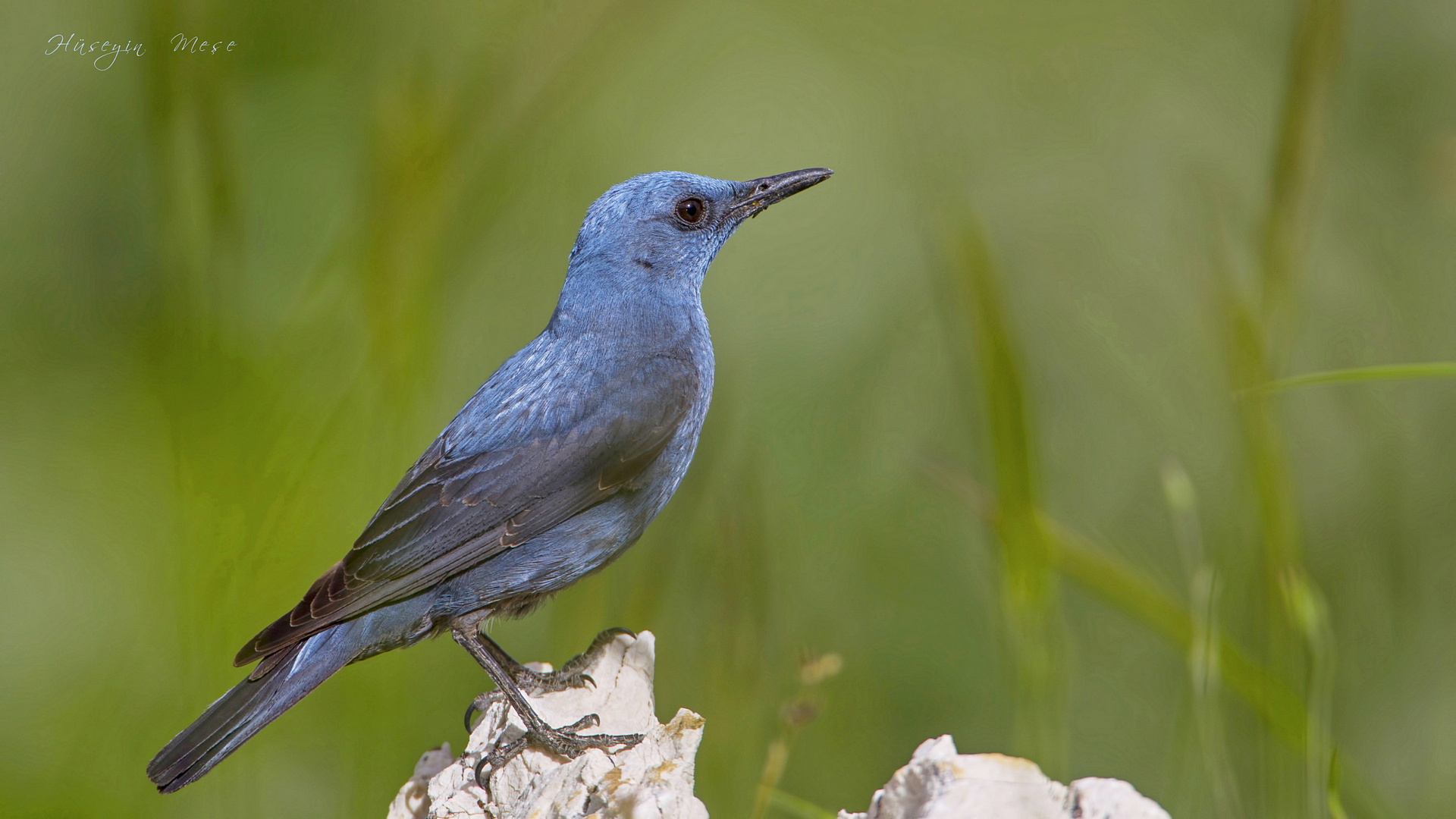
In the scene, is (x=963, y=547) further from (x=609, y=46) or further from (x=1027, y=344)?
(x=609, y=46)

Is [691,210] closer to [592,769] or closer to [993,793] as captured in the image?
[592,769]

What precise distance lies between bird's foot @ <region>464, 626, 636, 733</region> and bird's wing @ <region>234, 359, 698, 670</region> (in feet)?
1.06

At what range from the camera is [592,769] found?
8.04ft

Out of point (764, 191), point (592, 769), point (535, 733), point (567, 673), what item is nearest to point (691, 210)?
point (764, 191)

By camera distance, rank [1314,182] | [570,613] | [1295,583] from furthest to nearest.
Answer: [1314,182] < [570,613] < [1295,583]

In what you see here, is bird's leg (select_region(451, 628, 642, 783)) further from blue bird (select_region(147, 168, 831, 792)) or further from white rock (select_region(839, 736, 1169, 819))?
white rock (select_region(839, 736, 1169, 819))

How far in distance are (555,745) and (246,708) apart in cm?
92

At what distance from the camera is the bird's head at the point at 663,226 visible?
366 centimetres

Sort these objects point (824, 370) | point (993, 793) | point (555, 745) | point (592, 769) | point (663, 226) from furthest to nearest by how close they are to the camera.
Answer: point (824, 370)
point (663, 226)
point (555, 745)
point (592, 769)
point (993, 793)

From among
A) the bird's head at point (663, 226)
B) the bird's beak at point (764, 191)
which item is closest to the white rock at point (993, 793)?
the bird's head at point (663, 226)

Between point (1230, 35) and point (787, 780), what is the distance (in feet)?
13.3

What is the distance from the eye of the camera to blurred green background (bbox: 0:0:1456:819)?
108 inches

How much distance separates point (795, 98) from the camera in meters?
5.45

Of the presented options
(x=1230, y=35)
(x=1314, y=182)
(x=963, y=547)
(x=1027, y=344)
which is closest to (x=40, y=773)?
(x=963, y=547)
